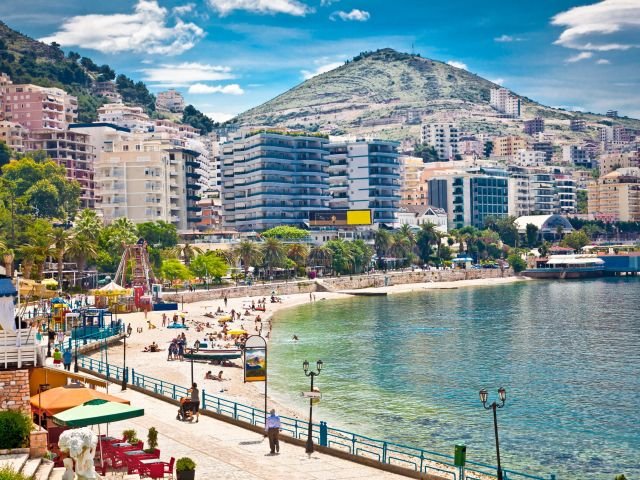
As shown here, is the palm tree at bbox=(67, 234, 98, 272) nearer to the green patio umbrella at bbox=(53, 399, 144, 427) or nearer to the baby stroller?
the baby stroller

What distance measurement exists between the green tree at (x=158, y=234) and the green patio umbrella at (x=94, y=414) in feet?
357

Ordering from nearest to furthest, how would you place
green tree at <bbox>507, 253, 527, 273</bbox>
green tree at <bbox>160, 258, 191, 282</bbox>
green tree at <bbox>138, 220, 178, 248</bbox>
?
1. green tree at <bbox>160, 258, 191, 282</bbox>
2. green tree at <bbox>138, 220, 178, 248</bbox>
3. green tree at <bbox>507, 253, 527, 273</bbox>

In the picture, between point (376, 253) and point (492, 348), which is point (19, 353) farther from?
point (376, 253)

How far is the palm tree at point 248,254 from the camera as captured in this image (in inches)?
5295

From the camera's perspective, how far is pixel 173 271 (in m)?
117

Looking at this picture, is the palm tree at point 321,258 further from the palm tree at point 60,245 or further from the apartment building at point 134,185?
the palm tree at point 60,245

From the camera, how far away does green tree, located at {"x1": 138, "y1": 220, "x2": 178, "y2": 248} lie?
441 ft

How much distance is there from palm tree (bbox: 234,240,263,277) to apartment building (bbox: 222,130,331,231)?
49.1 meters

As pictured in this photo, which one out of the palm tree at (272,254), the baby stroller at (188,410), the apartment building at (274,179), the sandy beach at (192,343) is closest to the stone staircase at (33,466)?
the baby stroller at (188,410)

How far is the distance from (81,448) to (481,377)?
1681 inches

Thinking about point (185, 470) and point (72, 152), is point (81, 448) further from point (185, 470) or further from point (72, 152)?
point (72, 152)

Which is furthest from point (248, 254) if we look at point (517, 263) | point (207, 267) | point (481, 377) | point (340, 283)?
point (481, 377)

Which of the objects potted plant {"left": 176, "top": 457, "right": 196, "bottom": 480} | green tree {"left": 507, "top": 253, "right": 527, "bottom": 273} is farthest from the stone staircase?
green tree {"left": 507, "top": 253, "right": 527, "bottom": 273}

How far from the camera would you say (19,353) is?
28.3 metres
